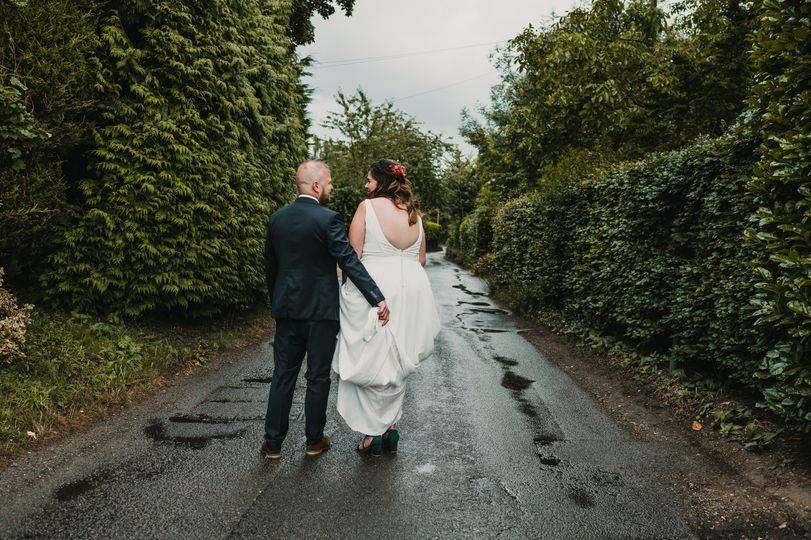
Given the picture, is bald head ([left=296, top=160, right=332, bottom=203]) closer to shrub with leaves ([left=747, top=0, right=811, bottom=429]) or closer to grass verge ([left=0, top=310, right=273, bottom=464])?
grass verge ([left=0, top=310, right=273, bottom=464])

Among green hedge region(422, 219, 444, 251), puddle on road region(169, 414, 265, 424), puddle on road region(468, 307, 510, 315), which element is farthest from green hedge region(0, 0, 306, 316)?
green hedge region(422, 219, 444, 251)

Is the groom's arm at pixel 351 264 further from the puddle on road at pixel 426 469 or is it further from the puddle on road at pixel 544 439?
the puddle on road at pixel 544 439

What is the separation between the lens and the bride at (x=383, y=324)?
397cm

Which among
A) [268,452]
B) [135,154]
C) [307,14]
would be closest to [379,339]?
[268,452]

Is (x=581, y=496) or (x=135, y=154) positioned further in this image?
(x=135, y=154)

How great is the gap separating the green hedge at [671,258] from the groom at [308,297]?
307cm

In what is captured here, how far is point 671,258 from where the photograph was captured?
590 centimetres

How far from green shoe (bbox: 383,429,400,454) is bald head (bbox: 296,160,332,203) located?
73.2 inches

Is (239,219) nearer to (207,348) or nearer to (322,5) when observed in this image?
(207,348)

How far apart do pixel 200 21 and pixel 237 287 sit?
3.50 meters

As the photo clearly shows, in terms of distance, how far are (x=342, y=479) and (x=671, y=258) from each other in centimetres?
436

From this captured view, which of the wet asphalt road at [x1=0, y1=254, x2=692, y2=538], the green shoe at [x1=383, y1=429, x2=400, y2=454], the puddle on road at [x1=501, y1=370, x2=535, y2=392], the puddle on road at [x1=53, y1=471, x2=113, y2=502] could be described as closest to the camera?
the wet asphalt road at [x1=0, y1=254, x2=692, y2=538]

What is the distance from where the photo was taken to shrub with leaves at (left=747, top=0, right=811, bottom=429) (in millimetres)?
3471

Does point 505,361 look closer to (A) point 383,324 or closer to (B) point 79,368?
(A) point 383,324
